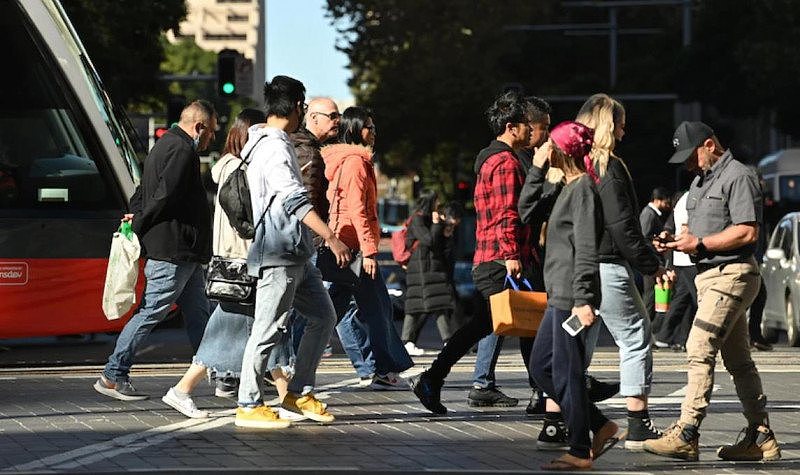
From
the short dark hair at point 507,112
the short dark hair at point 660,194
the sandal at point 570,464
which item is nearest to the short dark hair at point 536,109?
the short dark hair at point 507,112

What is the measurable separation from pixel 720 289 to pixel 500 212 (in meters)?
2.09

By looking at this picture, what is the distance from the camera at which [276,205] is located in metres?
10.6

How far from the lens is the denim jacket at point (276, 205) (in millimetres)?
10531

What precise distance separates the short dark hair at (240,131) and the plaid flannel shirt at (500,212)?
4.82 feet

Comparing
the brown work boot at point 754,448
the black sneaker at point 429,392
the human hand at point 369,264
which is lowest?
the brown work boot at point 754,448

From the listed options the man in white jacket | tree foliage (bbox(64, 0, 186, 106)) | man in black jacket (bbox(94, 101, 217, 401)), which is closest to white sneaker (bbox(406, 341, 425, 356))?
man in black jacket (bbox(94, 101, 217, 401))

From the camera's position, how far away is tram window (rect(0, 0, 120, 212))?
15.9 metres

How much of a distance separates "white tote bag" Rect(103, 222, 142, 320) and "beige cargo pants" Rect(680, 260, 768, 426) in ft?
14.4

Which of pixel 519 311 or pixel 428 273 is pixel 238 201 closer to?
pixel 519 311

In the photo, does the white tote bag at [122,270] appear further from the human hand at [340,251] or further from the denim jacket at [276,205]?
the human hand at [340,251]

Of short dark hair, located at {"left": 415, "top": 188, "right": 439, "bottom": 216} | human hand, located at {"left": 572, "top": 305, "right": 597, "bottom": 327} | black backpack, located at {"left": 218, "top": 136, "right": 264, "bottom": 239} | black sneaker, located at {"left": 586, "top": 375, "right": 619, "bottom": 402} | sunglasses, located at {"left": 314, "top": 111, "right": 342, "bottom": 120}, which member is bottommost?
black sneaker, located at {"left": 586, "top": 375, "right": 619, "bottom": 402}

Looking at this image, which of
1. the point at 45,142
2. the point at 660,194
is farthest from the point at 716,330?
the point at 660,194

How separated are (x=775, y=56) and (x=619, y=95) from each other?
39.9 ft

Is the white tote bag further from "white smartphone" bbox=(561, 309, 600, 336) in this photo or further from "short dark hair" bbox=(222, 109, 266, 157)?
"white smartphone" bbox=(561, 309, 600, 336)
